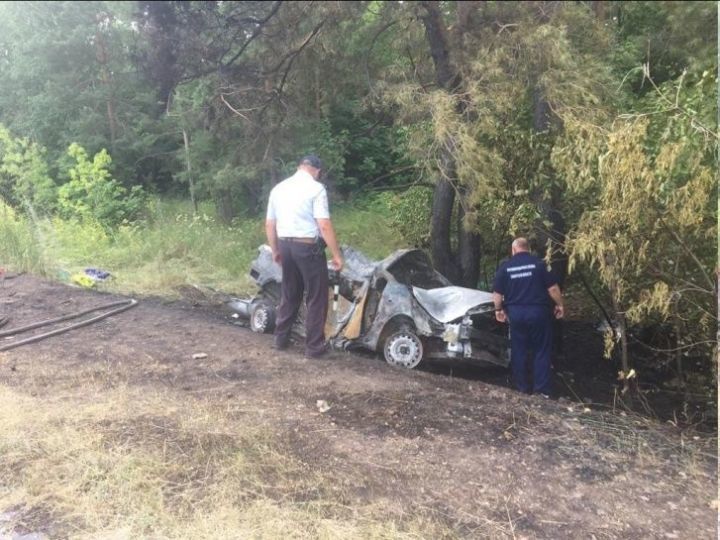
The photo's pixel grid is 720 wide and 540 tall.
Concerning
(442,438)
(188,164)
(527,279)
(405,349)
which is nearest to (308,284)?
(405,349)

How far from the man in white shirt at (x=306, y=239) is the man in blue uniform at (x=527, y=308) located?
1.97m

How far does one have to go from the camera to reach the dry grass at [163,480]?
3.11m

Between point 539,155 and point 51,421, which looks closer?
point 51,421

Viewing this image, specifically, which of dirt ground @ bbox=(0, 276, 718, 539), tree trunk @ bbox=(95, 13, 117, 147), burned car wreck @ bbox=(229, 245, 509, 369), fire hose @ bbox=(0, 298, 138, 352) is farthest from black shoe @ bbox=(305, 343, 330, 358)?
fire hose @ bbox=(0, 298, 138, 352)

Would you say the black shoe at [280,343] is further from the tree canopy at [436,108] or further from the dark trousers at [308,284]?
the tree canopy at [436,108]

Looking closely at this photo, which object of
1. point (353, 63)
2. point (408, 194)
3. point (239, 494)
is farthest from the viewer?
point (408, 194)

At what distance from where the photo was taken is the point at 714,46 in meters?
3.87

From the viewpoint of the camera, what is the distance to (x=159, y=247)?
10.4 meters

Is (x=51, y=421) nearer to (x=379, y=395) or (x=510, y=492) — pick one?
(x=379, y=395)

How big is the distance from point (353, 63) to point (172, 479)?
413 centimetres

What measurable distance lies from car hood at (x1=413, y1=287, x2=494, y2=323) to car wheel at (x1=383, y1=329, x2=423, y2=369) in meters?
0.32

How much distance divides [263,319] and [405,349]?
1.97m

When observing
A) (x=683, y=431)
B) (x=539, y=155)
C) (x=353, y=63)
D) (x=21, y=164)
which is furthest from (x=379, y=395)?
(x=21, y=164)

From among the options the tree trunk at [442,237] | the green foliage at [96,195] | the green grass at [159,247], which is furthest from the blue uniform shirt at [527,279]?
the green foliage at [96,195]
